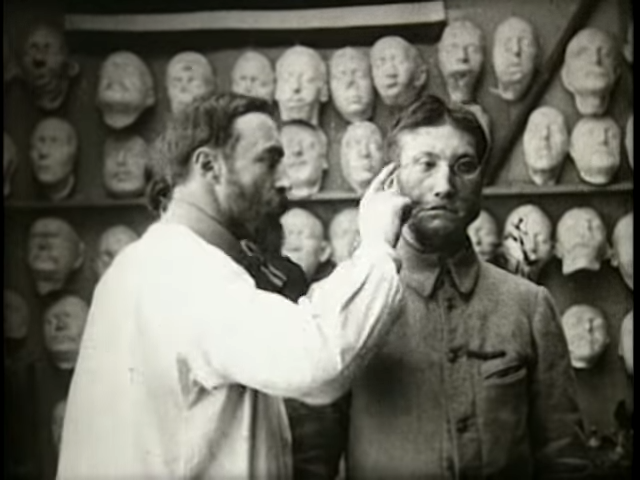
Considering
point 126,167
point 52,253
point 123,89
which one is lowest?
point 52,253

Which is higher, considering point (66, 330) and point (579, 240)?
point (579, 240)

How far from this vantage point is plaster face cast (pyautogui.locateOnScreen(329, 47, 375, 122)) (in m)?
2.27

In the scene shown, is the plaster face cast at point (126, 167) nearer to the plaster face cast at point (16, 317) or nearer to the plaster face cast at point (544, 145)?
the plaster face cast at point (16, 317)

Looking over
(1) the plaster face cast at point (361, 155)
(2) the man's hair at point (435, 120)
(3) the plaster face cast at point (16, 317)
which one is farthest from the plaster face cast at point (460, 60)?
(3) the plaster face cast at point (16, 317)

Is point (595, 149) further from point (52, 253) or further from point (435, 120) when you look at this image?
point (52, 253)

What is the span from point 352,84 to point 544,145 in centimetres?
30

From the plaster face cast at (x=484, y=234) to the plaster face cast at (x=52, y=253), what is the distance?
23.1 inches

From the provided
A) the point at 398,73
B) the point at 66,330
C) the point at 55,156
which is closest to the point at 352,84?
the point at 398,73

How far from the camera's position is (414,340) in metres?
2.25

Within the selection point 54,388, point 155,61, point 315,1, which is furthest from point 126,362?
point 315,1

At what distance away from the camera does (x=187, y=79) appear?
2275 mm

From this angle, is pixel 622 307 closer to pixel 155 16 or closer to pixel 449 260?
pixel 449 260

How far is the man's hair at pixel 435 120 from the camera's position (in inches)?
89.0

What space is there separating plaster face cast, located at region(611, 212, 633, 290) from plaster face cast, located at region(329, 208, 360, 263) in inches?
15.6
